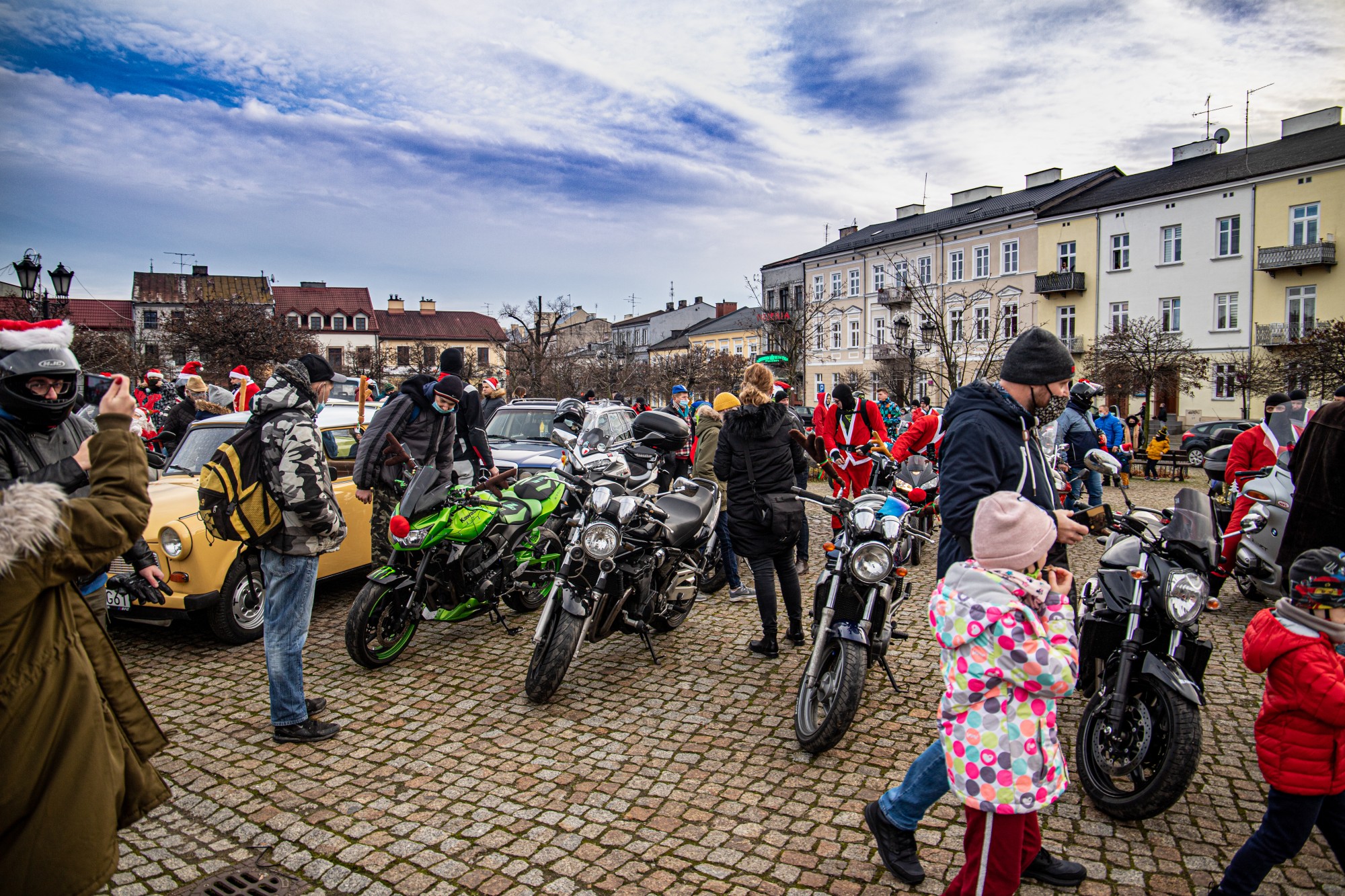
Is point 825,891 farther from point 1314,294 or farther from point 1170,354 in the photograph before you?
point 1314,294

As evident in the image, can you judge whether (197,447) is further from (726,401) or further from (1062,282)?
(1062,282)

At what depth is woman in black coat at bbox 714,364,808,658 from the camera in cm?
541

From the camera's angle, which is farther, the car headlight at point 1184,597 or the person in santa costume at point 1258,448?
the person in santa costume at point 1258,448

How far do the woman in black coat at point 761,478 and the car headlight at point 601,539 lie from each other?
1.00m

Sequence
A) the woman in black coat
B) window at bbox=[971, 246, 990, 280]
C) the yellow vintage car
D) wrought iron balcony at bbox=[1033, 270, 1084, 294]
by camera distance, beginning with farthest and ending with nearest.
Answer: window at bbox=[971, 246, 990, 280], wrought iron balcony at bbox=[1033, 270, 1084, 294], the yellow vintage car, the woman in black coat

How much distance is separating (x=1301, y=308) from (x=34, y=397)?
44.1 metres

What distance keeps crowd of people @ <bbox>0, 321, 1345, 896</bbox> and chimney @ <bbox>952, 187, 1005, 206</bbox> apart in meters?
53.3

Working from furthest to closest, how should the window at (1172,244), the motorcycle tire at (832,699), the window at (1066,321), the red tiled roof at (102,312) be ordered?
the red tiled roof at (102,312)
the window at (1066,321)
the window at (1172,244)
the motorcycle tire at (832,699)

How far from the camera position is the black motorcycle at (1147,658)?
3.32 meters

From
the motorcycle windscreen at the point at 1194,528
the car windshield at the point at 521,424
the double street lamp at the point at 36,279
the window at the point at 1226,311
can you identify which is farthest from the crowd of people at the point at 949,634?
the window at the point at 1226,311

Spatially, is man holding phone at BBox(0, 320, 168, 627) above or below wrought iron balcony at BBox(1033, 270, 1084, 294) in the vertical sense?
below

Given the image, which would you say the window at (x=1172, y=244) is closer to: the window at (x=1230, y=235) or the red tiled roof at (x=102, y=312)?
the window at (x=1230, y=235)

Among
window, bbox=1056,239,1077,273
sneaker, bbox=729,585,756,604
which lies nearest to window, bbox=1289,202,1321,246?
window, bbox=1056,239,1077,273

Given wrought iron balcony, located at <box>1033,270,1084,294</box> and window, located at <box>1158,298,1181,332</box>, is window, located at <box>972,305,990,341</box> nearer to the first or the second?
wrought iron balcony, located at <box>1033,270,1084,294</box>
